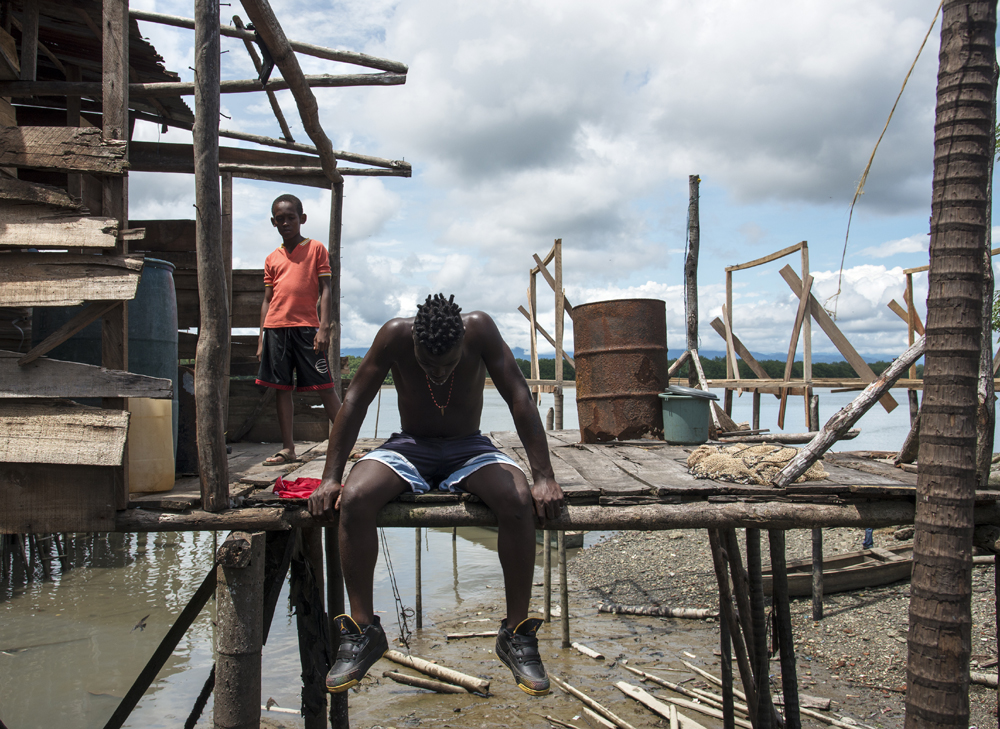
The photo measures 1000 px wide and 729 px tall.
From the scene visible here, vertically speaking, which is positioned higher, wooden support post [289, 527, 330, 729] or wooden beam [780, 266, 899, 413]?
wooden beam [780, 266, 899, 413]

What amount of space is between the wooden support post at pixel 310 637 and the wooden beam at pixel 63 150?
235 centimetres

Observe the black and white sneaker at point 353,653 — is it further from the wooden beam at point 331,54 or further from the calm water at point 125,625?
the wooden beam at point 331,54

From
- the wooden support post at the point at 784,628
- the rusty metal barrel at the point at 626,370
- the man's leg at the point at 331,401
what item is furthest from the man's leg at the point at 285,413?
the wooden support post at the point at 784,628

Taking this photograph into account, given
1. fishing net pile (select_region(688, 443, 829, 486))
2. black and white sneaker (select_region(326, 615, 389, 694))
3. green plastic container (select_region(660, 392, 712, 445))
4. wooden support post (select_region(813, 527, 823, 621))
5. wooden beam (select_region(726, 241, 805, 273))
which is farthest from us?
wooden beam (select_region(726, 241, 805, 273))

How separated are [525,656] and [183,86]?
5.15 m

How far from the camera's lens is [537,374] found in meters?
13.6

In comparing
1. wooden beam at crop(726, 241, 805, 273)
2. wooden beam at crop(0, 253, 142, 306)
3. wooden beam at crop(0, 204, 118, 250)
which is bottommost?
wooden beam at crop(0, 253, 142, 306)

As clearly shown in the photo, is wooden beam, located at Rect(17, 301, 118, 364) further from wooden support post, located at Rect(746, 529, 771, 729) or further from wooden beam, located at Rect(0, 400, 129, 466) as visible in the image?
wooden support post, located at Rect(746, 529, 771, 729)

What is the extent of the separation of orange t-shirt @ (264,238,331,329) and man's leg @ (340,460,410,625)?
203 centimetres

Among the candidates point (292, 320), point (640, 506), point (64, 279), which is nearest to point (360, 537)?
point (640, 506)

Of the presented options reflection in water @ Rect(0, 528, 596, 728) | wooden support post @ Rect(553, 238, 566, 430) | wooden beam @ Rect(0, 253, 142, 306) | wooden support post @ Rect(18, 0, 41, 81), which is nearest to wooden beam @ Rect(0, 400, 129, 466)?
wooden beam @ Rect(0, 253, 142, 306)

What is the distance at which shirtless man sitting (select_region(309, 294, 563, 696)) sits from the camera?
3.08m

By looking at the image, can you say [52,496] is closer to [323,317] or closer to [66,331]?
[66,331]

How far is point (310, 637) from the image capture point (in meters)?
4.25
